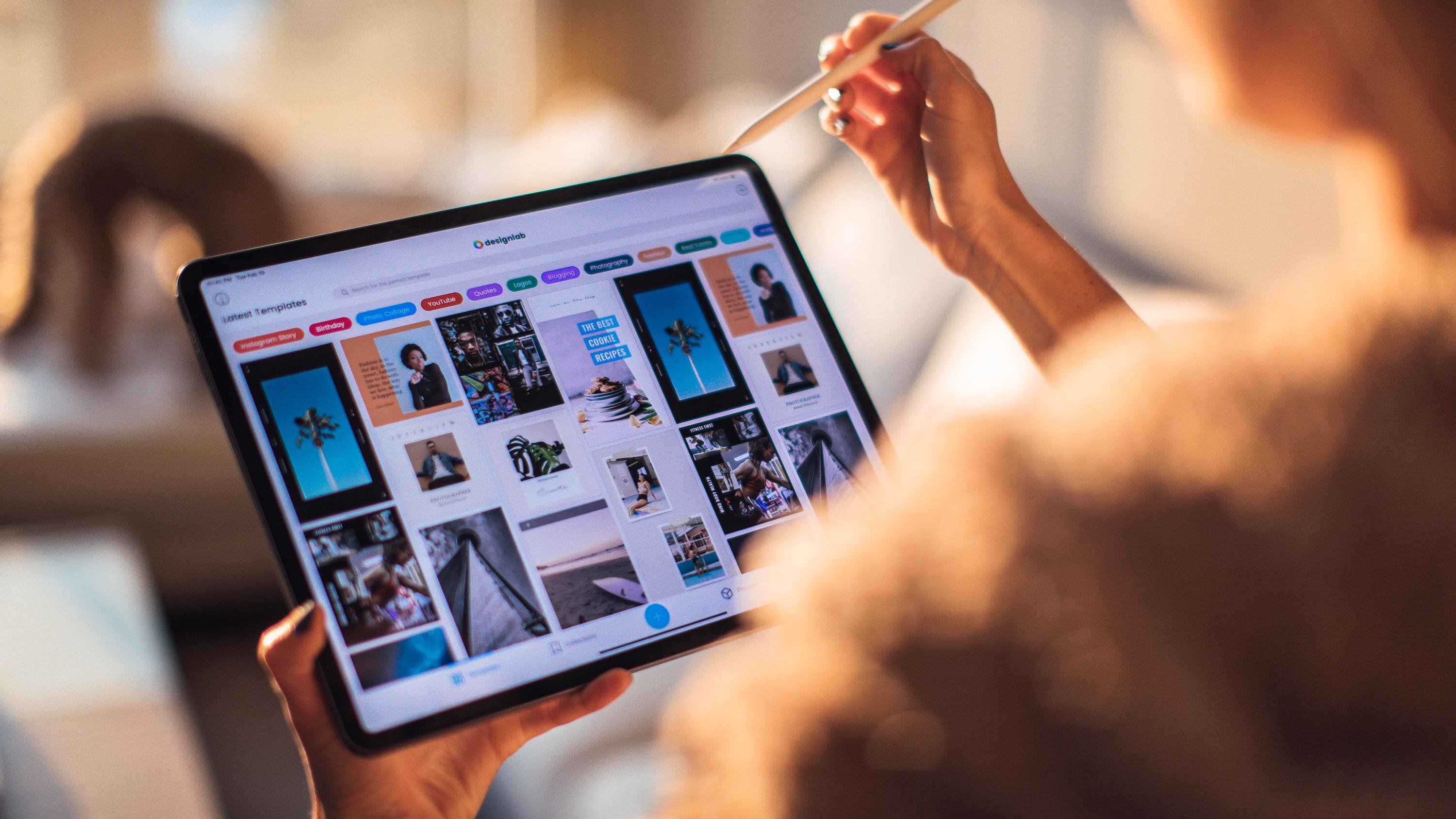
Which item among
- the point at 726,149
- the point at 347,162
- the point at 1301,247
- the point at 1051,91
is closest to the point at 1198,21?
the point at 726,149

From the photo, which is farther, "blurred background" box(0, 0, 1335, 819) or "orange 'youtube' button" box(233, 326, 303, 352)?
"blurred background" box(0, 0, 1335, 819)

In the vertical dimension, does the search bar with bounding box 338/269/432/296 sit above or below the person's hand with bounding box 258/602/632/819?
above

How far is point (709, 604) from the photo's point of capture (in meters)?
0.63

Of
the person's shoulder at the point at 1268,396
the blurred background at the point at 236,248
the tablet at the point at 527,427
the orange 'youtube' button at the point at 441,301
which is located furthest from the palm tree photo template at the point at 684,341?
the person's shoulder at the point at 1268,396

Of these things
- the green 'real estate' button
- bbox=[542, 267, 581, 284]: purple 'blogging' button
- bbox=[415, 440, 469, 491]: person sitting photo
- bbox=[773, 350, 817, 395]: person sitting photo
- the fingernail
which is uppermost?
bbox=[542, 267, 581, 284]: purple 'blogging' button

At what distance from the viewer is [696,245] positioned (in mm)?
722

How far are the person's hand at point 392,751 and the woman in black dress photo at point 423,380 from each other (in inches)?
5.9

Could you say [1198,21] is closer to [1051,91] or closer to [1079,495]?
[1079,495]

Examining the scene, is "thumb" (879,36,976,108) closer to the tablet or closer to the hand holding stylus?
the hand holding stylus

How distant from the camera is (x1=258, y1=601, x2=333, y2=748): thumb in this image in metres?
0.54

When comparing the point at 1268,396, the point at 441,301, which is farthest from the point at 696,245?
the point at 1268,396

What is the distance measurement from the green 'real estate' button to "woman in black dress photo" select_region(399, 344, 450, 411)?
0.20 metres

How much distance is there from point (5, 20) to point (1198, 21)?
4081mm

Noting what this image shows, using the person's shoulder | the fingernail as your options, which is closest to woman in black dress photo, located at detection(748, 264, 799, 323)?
the fingernail
